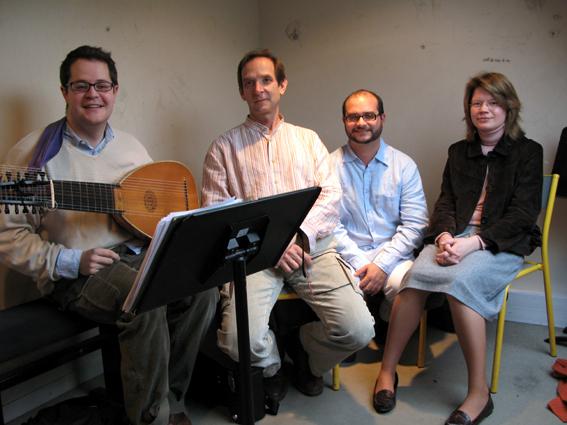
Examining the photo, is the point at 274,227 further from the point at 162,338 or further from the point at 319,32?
the point at 319,32

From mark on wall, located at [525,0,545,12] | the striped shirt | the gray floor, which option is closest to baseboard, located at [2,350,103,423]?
the gray floor

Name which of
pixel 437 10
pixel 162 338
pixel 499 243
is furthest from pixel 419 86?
pixel 162 338

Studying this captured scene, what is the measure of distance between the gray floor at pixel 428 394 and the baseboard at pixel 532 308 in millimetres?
261

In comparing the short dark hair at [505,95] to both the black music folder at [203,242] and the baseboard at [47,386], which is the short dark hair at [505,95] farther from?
the baseboard at [47,386]

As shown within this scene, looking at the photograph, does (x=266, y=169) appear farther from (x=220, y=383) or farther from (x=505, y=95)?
(x=505, y=95)

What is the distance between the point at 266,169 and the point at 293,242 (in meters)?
0.32

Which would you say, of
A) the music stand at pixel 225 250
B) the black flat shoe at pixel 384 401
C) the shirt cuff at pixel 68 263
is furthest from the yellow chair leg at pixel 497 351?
the shirt cuff at pixel 68 263

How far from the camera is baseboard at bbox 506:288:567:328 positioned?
2467 mm

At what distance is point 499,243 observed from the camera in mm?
1847

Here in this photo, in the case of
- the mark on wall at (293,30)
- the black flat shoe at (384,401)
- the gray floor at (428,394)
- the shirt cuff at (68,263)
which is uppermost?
the mark on wall at (293,30)

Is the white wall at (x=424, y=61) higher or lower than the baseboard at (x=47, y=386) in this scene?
higher

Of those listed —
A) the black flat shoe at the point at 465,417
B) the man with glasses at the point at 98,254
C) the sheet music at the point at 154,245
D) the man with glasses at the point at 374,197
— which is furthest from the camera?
the man with glasses at the point at 374,197

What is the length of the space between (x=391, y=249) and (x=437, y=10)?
134cm

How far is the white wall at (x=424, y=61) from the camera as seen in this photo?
7.82 feet
